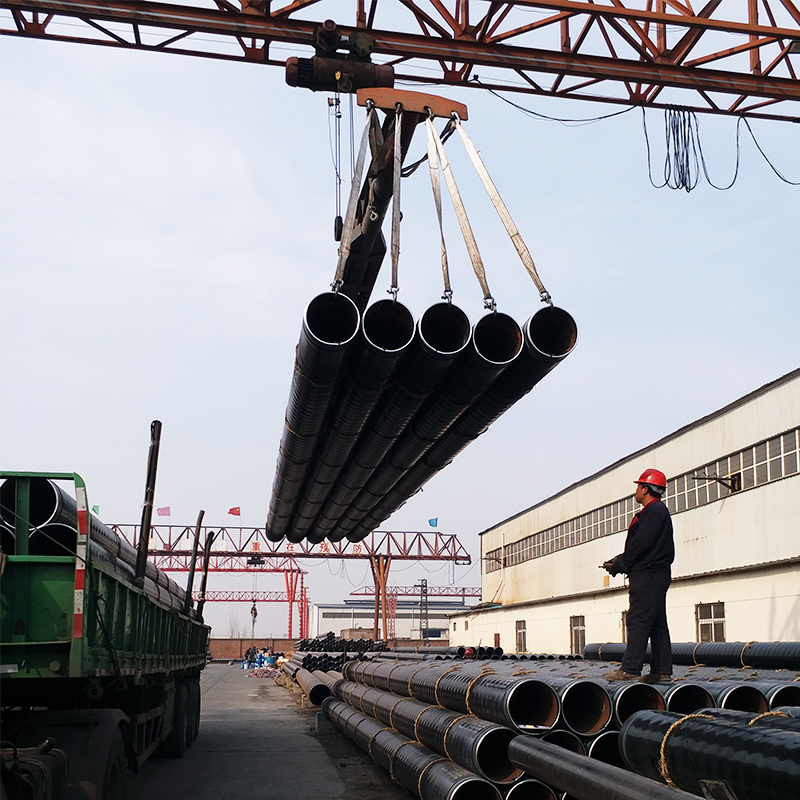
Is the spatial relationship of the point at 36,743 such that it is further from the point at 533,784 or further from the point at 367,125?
the point at 367,125

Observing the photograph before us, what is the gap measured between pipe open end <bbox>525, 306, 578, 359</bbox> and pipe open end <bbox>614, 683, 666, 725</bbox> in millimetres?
2838

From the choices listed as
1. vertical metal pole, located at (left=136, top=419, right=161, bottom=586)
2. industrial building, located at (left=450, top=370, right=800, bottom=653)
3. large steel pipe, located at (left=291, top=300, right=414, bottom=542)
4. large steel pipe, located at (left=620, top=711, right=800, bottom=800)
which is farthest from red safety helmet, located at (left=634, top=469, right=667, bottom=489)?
industrial building, located at (left=450, top=370, right=800, bottom=653)

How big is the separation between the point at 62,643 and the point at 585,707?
3977 millimetres

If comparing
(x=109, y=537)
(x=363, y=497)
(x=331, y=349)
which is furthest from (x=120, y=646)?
(x=363, y=497)

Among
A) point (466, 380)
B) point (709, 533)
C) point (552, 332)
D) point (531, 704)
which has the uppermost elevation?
point (552, 332)

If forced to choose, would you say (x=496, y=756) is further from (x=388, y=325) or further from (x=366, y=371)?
(x=388, y=325)

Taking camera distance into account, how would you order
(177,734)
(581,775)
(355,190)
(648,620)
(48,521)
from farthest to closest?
(177,734), (355,190), (648,620), (48,521), (581,775)

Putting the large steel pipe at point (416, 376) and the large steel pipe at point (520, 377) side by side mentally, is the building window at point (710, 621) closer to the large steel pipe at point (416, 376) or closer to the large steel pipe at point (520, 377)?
the large steel pipe at point (520, 377)

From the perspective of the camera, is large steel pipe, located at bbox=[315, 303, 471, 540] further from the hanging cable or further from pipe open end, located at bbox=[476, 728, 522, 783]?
pipe open end, located at bbox=[476, 728, 522, 783]

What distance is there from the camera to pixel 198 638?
1644 cm

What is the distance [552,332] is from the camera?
8.05m

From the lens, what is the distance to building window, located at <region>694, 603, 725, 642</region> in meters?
22.2

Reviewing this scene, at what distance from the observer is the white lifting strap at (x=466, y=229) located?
7.92 m

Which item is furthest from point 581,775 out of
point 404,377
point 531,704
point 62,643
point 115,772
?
point 404,377
